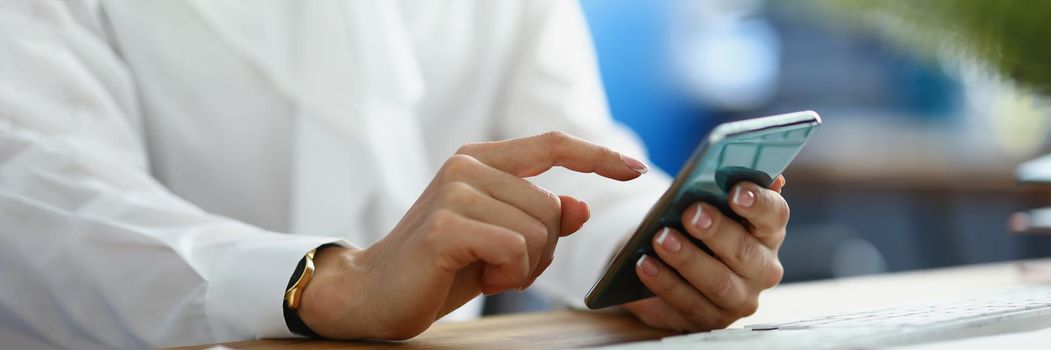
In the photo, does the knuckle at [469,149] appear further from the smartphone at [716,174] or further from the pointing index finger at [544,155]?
the smartphone at [716,174]

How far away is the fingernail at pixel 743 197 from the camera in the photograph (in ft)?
2.05

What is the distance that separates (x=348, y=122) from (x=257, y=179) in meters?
0.14

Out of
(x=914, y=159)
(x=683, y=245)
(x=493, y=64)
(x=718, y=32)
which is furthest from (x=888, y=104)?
(x=683, y=245)

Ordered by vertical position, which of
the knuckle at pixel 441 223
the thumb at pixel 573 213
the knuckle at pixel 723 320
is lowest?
the knuckle at pixel 723 320

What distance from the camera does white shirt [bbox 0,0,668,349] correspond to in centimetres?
74

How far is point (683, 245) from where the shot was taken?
2.16 feet

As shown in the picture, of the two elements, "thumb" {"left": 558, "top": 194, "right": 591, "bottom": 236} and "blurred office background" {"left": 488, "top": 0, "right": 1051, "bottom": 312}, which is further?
"blurred office background" {"left": 488, "top": 0, "right": 1051, "bottom": 312}

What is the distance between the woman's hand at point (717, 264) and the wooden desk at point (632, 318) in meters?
0.03

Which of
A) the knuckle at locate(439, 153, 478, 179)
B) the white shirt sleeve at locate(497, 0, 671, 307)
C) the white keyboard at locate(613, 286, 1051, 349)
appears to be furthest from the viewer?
the white shirt sleeve at locate(497, 0, 671, 307)

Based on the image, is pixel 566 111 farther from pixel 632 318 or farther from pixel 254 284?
pixel 254 284

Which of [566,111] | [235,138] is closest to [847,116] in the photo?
[566,111]

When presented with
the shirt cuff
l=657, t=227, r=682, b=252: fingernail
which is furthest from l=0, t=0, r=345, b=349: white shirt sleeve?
l=657, t=227, r=682, b=252: fingernail

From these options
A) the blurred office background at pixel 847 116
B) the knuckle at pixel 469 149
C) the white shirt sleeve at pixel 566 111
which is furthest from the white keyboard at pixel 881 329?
the blurred office background at pixel 847 116

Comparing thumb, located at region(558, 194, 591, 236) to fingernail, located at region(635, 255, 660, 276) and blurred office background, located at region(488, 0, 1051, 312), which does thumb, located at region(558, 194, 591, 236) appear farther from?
blurred office background, located at region(488, 0, 1051, 312)
